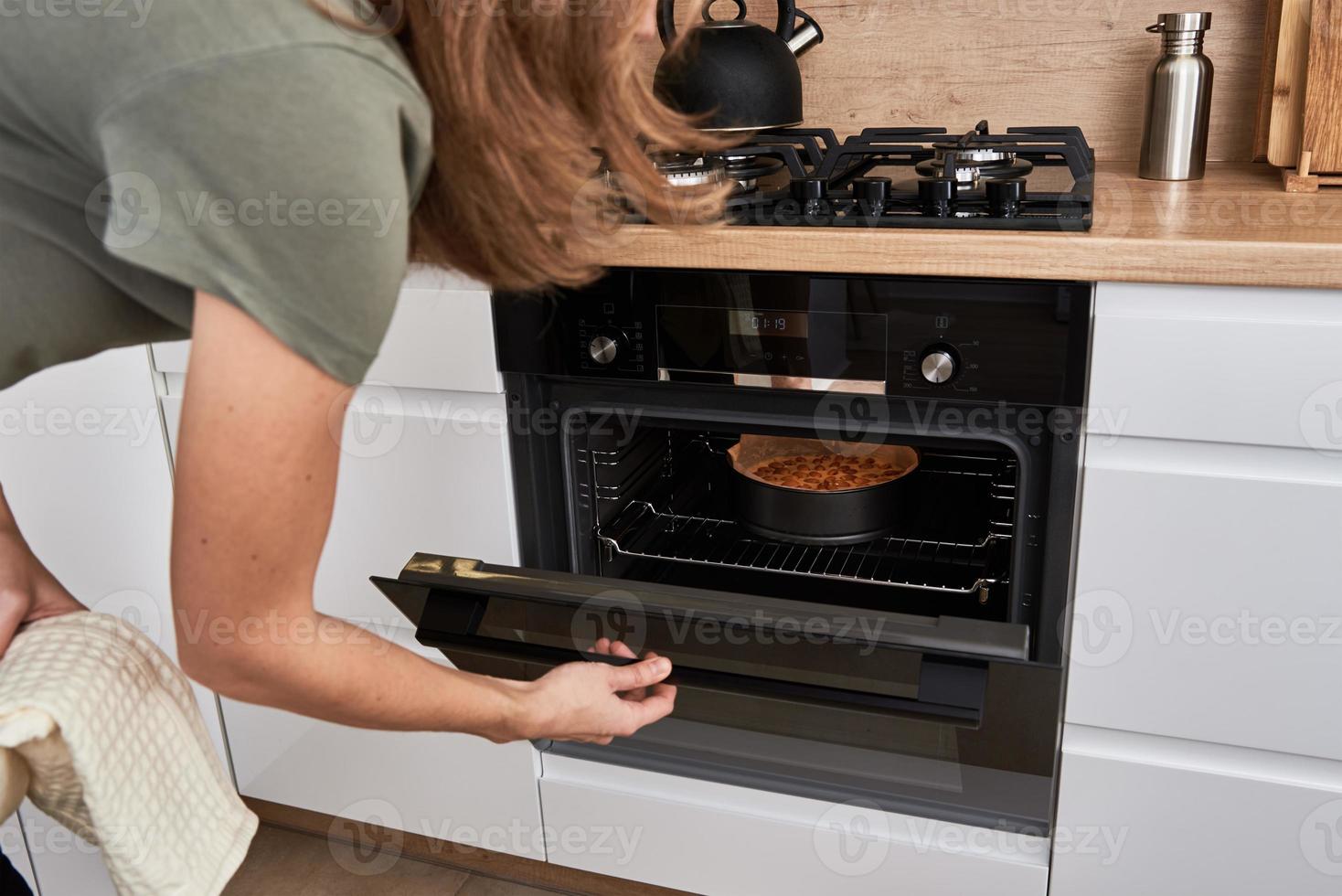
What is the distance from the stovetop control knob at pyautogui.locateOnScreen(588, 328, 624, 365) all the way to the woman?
516 millimetres

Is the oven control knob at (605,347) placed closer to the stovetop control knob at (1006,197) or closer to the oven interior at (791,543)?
the oven interior at (791,543)

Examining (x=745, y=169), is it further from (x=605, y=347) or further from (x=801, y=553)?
(x=801, y=553)

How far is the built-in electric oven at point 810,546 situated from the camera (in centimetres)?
98

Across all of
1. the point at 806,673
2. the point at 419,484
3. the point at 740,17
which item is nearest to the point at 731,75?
the point at 740,17

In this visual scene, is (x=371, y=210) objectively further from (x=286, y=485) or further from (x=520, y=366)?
(x=520, y=366)

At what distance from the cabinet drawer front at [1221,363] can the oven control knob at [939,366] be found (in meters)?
0.13

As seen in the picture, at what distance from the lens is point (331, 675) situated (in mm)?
626

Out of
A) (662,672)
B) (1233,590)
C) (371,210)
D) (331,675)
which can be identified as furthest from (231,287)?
(1233,590)

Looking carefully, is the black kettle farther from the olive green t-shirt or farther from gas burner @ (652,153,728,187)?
the olive green t-shirt

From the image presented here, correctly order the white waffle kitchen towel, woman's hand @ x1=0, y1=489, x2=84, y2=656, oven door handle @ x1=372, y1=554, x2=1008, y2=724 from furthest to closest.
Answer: oven door handle @ x1=372, y1=554, x2=1008, y2=724, woman's hand @ x1=0, y1=489, x2=84, y2=656, the white waffle kitchen towel

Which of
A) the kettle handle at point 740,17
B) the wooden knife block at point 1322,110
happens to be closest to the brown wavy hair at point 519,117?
the kettle handle at point 740,17

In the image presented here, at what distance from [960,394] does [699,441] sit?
0.44 m

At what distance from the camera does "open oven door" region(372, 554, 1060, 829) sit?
0.94m

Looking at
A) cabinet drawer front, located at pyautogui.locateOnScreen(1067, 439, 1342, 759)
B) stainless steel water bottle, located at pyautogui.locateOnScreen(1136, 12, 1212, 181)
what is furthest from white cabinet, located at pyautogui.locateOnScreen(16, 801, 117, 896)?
stainless steel water bottle, located at pyautogui.locateOnScreen(1136, 12, 1212, 181)
